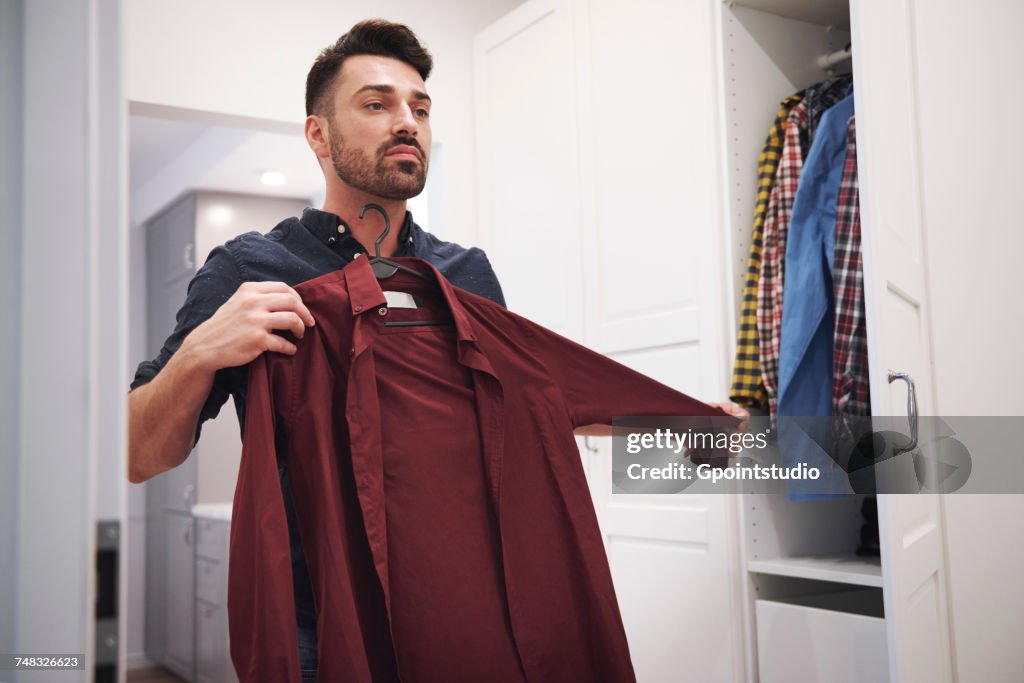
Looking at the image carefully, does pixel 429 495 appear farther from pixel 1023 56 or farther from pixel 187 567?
pixel 187 567

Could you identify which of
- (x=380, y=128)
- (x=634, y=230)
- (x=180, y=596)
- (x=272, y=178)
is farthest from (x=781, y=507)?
(x=180, y=596)

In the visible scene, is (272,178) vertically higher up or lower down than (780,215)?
higher up

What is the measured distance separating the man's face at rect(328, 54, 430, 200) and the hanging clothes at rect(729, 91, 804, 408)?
949mm

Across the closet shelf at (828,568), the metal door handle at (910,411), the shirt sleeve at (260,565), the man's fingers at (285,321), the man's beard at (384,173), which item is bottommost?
the closet shelf at (828,568)

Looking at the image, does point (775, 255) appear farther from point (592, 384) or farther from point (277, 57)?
point (277, 57)

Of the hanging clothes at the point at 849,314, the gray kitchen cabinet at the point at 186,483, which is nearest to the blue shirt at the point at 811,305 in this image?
the hanging clothes at the point at 849,314

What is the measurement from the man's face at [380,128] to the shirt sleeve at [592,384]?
307 mm

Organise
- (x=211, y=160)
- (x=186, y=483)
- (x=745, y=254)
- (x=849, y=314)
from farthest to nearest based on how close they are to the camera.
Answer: (x=186, y=483), (x=211, y=160), (x=745, y=254), (x=849, y=314)

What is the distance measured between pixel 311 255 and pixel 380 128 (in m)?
0.23

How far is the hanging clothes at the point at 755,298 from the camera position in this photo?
2.12 metres

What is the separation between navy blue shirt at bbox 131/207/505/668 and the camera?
1.29 m

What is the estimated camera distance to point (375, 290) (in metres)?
1.33

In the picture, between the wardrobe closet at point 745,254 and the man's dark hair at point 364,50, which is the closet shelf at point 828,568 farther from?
the man's dark hair at point 364,50

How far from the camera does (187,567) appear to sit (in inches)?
178
